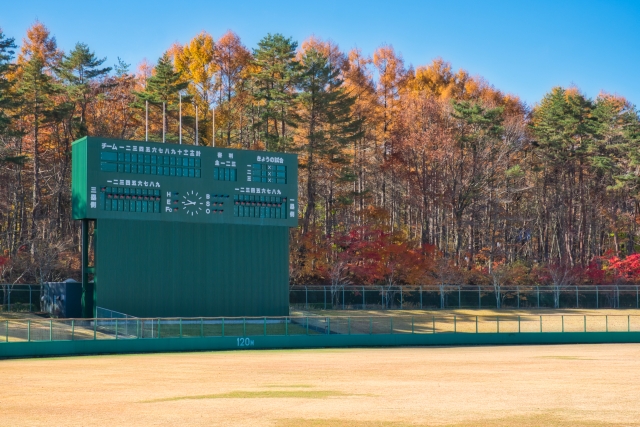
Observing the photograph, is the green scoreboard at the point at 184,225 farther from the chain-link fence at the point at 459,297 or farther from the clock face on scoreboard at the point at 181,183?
the chain-link fence at the point at 459,297

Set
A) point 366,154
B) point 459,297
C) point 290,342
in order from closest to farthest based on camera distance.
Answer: point 290,342, point 459,297, point 366,154

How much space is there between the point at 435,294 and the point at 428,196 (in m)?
15.1

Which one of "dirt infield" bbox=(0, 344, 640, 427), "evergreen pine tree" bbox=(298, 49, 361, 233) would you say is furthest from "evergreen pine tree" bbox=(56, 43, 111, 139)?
"dirt infield" bbox=(0, 344, 640, 427)

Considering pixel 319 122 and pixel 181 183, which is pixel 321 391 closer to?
pixel 181 183

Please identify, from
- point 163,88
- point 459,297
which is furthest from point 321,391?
point 163,88

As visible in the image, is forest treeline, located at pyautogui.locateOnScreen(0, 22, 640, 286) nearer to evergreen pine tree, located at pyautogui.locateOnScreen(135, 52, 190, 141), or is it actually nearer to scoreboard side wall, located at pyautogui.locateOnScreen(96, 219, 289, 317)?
evergreen pine tree, located at pyautogui.locateOnScreen(135, 52, 190, 141)

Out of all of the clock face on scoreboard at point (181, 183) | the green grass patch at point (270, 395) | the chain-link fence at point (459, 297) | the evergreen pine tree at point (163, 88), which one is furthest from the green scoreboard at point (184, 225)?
the evergreen pine tree at point (163, 88)

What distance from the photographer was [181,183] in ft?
141

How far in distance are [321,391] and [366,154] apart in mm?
57997

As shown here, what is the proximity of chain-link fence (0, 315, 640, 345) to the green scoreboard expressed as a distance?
7.39 ft

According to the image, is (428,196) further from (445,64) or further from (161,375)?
(161,375)

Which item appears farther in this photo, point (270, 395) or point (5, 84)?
point (5, 84)

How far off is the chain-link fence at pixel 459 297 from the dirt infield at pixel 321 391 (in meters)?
20.2

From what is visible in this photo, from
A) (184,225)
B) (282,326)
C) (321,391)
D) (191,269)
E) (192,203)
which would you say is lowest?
(321,391)
